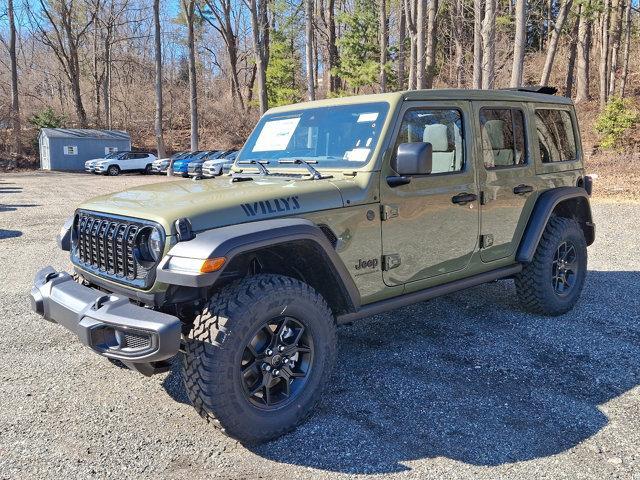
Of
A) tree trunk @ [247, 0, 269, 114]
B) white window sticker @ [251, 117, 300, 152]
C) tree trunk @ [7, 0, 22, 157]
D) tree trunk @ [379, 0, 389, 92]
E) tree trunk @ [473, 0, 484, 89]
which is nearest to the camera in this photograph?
white window sticker @ [251, 117, 300, 152]

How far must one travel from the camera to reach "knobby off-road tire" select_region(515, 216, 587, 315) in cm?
481

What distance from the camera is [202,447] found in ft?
9.80

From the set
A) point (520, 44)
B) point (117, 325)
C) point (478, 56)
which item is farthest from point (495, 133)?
point (478, 56)

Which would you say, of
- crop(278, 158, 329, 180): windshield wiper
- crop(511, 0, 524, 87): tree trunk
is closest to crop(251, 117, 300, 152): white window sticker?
crop(278, 158, 329, 180): windshield wiper

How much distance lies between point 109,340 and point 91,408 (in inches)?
34.4

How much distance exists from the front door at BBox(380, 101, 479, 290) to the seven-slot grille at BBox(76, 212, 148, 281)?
1.58m

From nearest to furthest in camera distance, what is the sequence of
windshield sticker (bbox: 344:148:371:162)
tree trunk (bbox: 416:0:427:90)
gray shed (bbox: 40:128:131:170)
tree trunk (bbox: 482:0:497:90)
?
windshield sticker (bbox: 344:148:371:162), tree trunk (bbox: 482:0:497:90), tree trunk (bbox: 416:0:427:90), gray shed (bbox: 40:128:131:170)

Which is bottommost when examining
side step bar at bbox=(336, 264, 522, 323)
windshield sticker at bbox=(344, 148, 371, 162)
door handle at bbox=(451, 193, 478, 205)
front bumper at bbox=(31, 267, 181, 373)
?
side step bar at bbox=(336, 264, 522, 323)

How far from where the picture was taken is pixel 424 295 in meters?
3.85

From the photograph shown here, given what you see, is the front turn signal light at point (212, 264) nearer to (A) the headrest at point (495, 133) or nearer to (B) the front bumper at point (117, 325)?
(B) the front bumper at point (117, 325)

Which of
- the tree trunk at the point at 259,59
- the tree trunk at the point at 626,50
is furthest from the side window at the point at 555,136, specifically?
the tree trunk at the point at 626,50

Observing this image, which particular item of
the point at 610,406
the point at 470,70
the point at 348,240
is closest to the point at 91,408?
the point at 348,240

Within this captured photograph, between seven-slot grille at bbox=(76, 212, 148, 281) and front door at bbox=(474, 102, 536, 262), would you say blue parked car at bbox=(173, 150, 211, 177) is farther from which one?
seven-slot grille at bbox=(76, 212, 148, 281)

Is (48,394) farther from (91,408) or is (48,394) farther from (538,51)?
(538,51)
